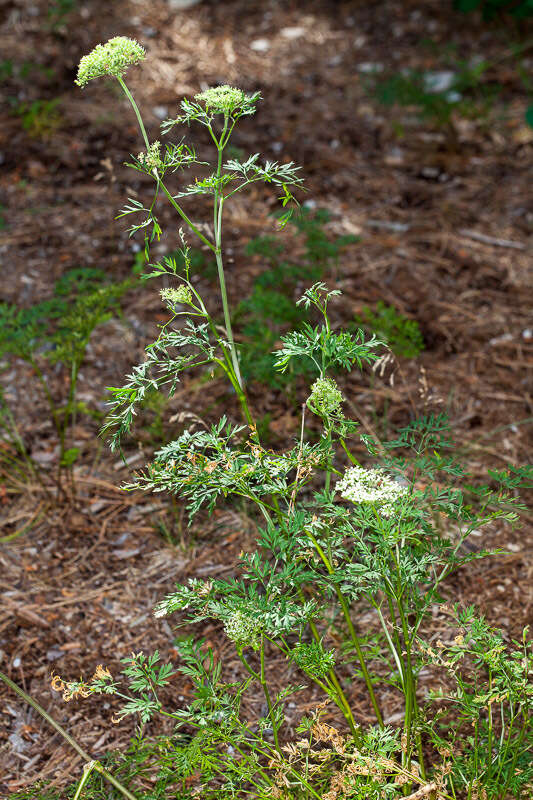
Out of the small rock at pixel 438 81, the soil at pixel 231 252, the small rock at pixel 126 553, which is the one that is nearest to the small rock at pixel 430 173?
the soil at pixel 231 252

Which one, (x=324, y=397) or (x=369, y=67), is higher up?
(x=324, y=397)

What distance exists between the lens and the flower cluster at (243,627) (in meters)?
1.52

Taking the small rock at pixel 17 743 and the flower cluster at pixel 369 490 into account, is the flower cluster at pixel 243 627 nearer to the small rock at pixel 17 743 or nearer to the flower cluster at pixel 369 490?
the flower cluster at pixel 369 490

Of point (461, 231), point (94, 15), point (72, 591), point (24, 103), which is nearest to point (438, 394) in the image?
point (461, 231)

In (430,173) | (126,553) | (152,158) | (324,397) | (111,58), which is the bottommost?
(126,553)

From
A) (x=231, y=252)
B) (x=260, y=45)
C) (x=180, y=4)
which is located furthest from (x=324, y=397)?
(x=180, y=4)

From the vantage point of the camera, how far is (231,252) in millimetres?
4035

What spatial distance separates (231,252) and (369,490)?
276cm

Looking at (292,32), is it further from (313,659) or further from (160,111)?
(313,659)

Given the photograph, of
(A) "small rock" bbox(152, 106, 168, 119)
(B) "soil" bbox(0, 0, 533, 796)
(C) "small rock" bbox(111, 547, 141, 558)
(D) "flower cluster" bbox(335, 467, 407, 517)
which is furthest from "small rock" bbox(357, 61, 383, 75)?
(D) "flower cluster" bbox(335, 467, 407, 517)

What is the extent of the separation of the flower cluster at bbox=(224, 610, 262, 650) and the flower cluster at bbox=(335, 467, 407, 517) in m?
0.32

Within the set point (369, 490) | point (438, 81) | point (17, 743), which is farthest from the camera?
point (438, 81)

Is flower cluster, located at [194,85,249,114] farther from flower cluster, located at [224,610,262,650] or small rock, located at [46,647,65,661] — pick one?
small rock, located at [46,647,65,661]

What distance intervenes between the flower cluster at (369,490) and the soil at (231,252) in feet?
2.33
